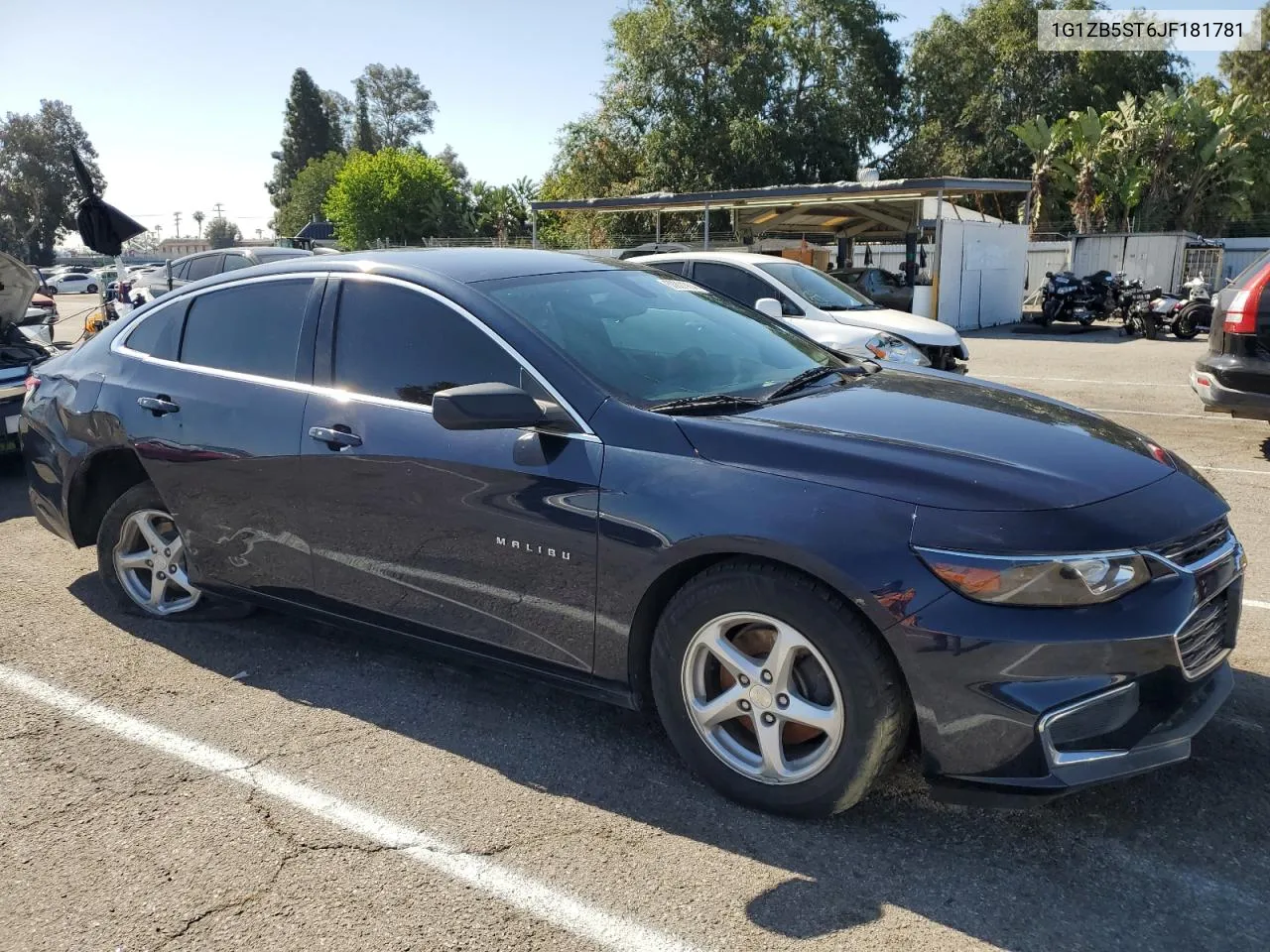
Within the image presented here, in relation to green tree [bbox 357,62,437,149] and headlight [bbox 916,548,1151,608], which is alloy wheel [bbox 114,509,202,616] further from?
green tree [bbox 357,62,437,149]

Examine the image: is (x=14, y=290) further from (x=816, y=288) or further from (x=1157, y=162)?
(x=1157, y=162)

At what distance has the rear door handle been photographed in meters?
3.61

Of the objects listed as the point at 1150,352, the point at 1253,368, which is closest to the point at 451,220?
the point at 1150,352

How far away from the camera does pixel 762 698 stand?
2859 millimetres

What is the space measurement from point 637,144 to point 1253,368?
34.4 meters

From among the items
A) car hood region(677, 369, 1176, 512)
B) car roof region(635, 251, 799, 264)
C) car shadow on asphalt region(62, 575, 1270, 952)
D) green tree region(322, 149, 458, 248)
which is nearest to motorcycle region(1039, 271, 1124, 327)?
car roof region(635, 251, 799, 264)

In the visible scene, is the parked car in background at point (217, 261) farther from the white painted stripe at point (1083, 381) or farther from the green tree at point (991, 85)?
the green tree at point (991, 85)

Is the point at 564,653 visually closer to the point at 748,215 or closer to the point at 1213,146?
the point at 748,215

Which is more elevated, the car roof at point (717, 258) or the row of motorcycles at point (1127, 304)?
the car roof at point (717, 258)

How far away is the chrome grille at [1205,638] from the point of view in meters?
2.67

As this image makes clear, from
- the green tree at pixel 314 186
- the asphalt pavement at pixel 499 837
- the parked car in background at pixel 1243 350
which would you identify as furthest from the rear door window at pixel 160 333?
the green tree at pixel 314 186

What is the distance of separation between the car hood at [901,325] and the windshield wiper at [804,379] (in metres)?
6.76

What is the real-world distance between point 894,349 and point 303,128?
8327 cm

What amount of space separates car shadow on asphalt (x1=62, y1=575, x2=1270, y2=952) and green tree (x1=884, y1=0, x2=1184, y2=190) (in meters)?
42.3
